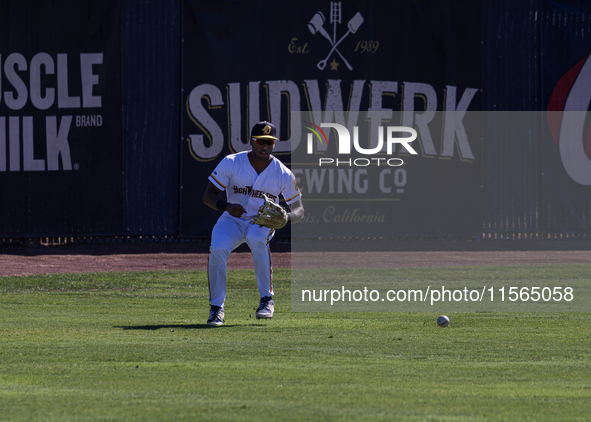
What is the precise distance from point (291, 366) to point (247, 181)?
127 inches

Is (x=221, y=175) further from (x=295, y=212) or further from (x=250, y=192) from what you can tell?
(x=295, y=212)

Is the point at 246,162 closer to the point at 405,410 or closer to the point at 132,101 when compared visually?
the point at 405,410

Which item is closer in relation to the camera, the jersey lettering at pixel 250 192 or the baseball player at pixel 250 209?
the baseball player at pixel 250 209

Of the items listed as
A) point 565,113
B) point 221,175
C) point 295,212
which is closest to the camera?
point 221,175

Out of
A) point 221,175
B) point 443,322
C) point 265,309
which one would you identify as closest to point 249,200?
point 221,175

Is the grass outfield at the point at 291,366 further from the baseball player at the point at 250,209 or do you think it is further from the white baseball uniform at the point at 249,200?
the white baseball uniform at the point at 249,200

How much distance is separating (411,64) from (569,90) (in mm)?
3856

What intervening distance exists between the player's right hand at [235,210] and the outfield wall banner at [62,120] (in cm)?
1175

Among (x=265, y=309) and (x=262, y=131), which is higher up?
(x=262, y=131)

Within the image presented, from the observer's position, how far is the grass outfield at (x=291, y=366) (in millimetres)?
4324

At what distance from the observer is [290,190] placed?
8.91 m

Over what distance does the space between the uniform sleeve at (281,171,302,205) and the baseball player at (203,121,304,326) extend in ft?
0.03

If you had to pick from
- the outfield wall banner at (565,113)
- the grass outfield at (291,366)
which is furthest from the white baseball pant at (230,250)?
the outfield wall banner at (565,113)

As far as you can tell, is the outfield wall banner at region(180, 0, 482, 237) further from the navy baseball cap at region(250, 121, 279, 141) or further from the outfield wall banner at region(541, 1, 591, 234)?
the navy baseball cap at region(250, 121, 279, 141)
